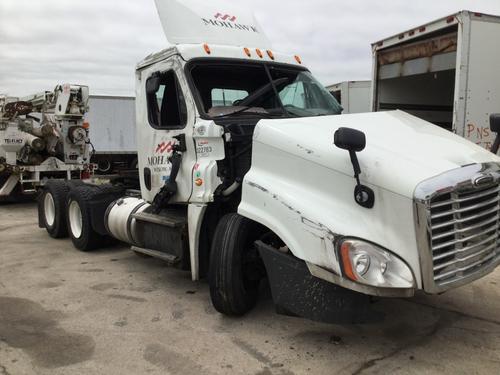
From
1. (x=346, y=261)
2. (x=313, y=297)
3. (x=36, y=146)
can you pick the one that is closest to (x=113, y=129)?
(x=36, y=146)

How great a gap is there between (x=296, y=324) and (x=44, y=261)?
3858 millimetres

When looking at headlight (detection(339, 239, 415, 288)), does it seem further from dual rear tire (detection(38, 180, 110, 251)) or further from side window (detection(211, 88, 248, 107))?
dual rear tire (detection(38, 180, 110, 251))

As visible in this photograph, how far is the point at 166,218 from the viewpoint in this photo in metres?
5.01

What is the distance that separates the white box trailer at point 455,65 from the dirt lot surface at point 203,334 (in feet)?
8.30

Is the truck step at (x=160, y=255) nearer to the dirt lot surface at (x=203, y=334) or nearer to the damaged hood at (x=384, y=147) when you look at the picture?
the dirt lot surface at (x=203, y=334)

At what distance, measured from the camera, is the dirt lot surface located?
3.46 meters

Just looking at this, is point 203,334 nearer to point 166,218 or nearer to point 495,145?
point 166,218

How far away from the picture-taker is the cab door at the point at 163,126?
4.63 meters

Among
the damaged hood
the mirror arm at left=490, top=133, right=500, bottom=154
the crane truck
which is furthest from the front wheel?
the crane truck

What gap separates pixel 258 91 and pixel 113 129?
1382 cm

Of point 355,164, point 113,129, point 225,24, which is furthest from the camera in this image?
point 113,129

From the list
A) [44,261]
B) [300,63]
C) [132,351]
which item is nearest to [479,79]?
[300,63]

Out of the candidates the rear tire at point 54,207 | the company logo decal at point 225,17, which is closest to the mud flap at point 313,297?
the company logo decal at point 225,17

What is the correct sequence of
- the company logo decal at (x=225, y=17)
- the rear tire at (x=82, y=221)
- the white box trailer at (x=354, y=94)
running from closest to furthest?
the company logo decal at (x=225, y=17) → the rear tire at (x=82, y=221) → the white box trailer at (x=354, y=94)
